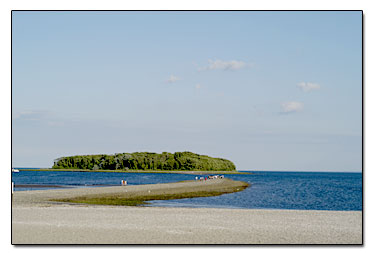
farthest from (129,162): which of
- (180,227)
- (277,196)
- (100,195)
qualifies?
(180,227)

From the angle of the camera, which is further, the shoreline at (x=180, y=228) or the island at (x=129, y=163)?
the island at (x=129, y=163)

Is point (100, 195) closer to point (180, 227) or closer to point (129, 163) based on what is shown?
point (180, 227)

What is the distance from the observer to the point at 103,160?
19400 centimetres

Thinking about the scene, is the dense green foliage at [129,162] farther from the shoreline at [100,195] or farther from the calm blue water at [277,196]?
the shoreline at [100,195]

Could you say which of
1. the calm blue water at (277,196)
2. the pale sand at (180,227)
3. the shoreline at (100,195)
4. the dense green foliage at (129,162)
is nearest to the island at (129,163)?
the dense green foliage at (129,162)

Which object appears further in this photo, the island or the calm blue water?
the island

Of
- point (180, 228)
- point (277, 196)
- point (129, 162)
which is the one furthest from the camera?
point (129, 162)

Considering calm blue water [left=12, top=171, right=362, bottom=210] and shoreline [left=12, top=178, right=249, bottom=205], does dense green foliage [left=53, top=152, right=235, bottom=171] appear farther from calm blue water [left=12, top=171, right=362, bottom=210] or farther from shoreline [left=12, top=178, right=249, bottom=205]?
shoreline [left=12, top=178, right=249, bottom=205]

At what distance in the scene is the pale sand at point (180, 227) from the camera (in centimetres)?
1612

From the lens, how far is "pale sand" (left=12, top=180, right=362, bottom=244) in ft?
52.9

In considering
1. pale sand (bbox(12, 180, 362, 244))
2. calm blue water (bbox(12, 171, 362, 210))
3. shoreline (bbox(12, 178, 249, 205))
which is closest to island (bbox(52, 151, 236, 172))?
calm blue water (bbox(12, 171, 362, 210))

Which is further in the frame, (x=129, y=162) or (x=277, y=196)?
(x=129, y=162)

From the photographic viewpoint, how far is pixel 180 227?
19469mm

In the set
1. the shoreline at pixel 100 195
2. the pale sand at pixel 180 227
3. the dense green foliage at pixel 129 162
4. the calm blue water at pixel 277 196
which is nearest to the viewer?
the pale sand at pixel 180 227
